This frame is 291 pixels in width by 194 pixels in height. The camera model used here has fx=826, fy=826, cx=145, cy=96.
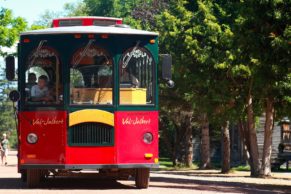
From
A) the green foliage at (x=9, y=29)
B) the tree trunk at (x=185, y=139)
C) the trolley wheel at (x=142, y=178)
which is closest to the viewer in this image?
the trolley wheel at (x=142, y=178)

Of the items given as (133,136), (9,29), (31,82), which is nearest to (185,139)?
(9,29)

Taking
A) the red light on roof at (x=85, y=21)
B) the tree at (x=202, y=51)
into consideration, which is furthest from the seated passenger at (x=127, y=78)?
the tree at (x=202, y=51)

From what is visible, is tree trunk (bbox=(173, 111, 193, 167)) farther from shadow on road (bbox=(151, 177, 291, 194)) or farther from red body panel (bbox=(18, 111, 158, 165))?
red body panel (bbox=(18, 111, 158, 165))

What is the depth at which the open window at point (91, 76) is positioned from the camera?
690 inches

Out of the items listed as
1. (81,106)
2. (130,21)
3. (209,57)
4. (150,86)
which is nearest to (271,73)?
(150,86)

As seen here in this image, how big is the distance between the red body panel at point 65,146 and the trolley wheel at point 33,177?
0.58 m

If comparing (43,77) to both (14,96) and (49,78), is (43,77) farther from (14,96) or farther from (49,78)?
(14,96)

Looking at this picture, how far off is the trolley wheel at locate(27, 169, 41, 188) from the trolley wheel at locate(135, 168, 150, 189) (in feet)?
7.11

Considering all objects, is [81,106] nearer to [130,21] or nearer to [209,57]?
[209,57]

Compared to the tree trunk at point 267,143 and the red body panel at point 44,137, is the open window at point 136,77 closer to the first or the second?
the red body panel at point 44,137

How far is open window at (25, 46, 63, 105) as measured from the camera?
57.8 feet

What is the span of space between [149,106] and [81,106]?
4.82 feet

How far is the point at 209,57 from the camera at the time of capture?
29.9 metres

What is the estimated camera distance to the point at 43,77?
58.0ft
